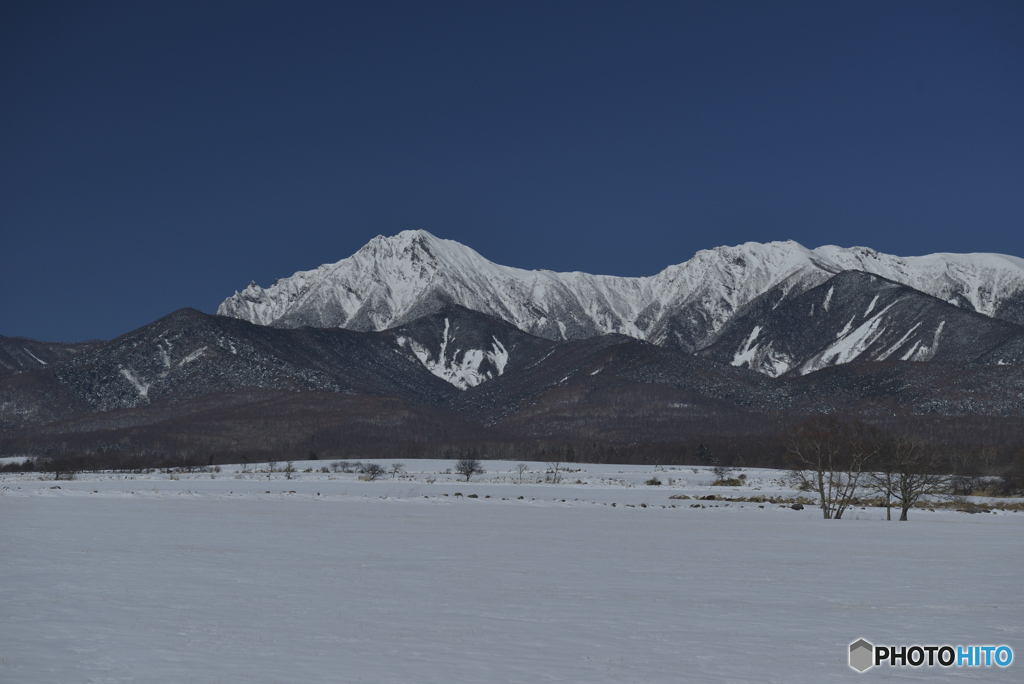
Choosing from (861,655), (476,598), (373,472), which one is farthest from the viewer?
(373,472)

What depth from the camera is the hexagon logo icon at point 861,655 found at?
19.4 meters

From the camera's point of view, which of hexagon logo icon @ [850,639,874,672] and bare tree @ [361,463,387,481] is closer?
hexagon logo icon @ [850,639,874,672]

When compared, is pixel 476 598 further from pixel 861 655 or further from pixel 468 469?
pixel 468 469

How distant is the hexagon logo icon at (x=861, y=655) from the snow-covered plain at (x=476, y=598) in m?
0.30

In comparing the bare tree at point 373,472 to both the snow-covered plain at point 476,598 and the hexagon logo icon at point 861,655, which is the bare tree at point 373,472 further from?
the hexagon logo icon at point 861,655

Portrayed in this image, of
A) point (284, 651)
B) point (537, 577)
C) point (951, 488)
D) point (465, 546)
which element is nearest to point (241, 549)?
point (465, 546)

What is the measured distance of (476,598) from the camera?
27.7m

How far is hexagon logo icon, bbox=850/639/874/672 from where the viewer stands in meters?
19.4

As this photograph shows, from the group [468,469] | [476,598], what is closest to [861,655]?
[476,598]

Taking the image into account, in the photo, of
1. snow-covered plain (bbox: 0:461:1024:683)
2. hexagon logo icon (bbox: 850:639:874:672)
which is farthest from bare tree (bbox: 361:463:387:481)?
hexagon logo icon (bbox: 850:639:874:672)

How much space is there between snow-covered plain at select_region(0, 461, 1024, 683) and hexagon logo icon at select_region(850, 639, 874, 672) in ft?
0.97

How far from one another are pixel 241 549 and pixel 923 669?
93.4 ft

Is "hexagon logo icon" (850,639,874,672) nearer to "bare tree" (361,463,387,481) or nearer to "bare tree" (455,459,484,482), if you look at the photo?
"bare tree" (455,459,484,482)

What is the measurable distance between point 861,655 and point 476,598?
1169cm
